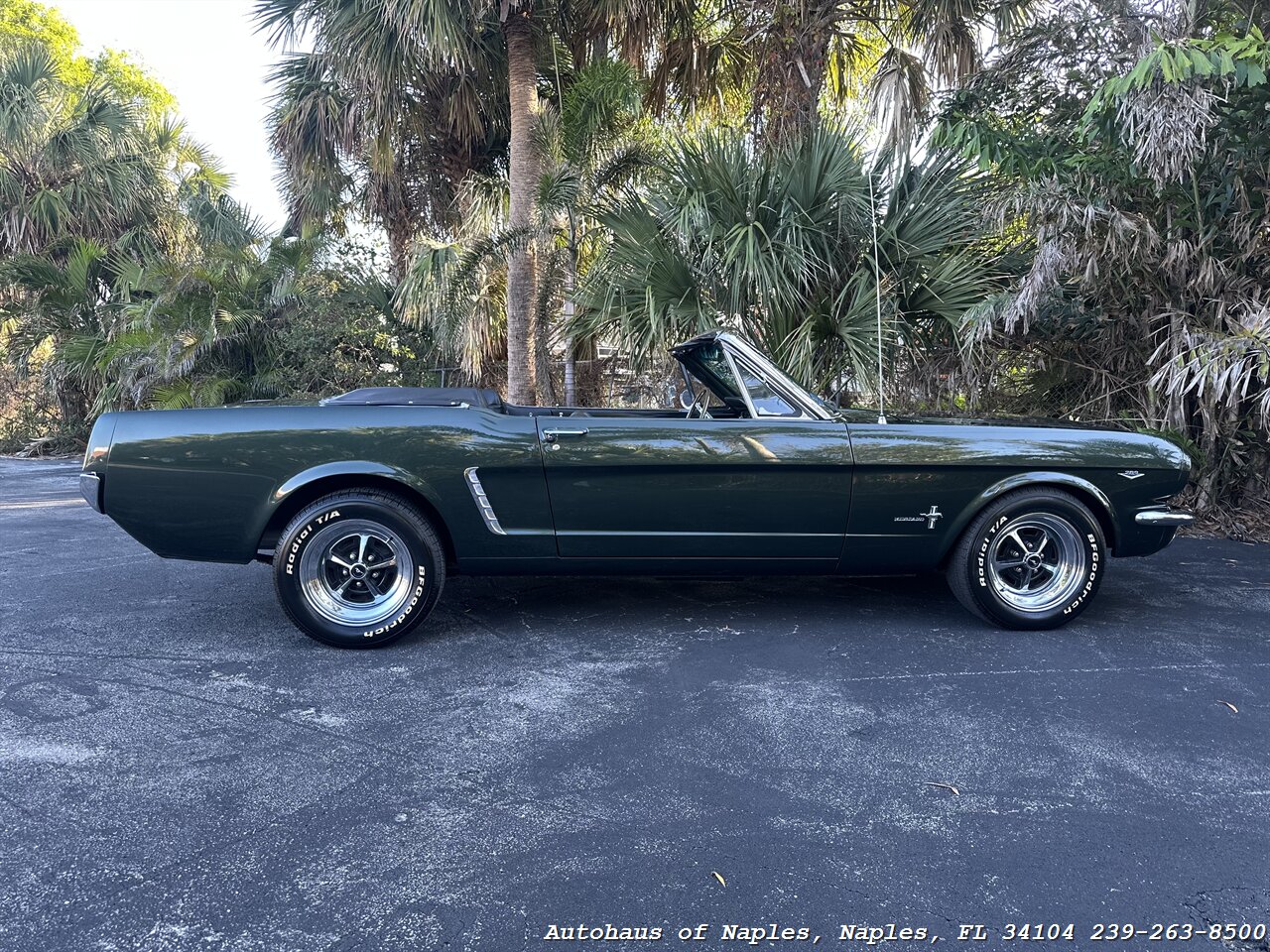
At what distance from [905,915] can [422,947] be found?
1.06 meters

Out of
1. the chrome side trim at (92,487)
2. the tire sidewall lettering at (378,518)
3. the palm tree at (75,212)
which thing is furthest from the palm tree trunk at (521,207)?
the palm tree at (75,212)

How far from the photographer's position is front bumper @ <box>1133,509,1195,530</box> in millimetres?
4023

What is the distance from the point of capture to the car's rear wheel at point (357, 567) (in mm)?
3676

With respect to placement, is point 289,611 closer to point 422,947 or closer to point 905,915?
point 422,947

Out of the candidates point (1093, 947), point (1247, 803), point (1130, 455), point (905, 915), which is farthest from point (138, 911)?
point (1130, 455)

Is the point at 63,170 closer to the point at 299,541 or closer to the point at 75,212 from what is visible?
the point at 75,212

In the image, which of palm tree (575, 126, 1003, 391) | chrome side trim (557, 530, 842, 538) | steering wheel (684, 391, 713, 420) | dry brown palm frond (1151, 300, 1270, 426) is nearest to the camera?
chrome side trim (557, 530, 842, 538)

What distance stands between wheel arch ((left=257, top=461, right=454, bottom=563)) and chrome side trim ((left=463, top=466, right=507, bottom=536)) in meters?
0.17

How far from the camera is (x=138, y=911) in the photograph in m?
1.92

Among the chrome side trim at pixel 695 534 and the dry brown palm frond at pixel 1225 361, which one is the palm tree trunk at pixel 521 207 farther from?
the dry brown palm frond at pixel 1225 361

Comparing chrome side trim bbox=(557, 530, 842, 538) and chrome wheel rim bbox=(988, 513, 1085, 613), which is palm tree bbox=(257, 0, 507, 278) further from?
chrome wheel rim bbox=(988, 513, 1085, 613)

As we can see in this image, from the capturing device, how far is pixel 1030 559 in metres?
4.02

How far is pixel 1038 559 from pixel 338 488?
127 inches

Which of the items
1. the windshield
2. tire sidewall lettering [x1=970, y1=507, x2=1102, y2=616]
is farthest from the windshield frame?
tire sidewall lettering [x1=970, y1=507, x2=1102, y2=616]
